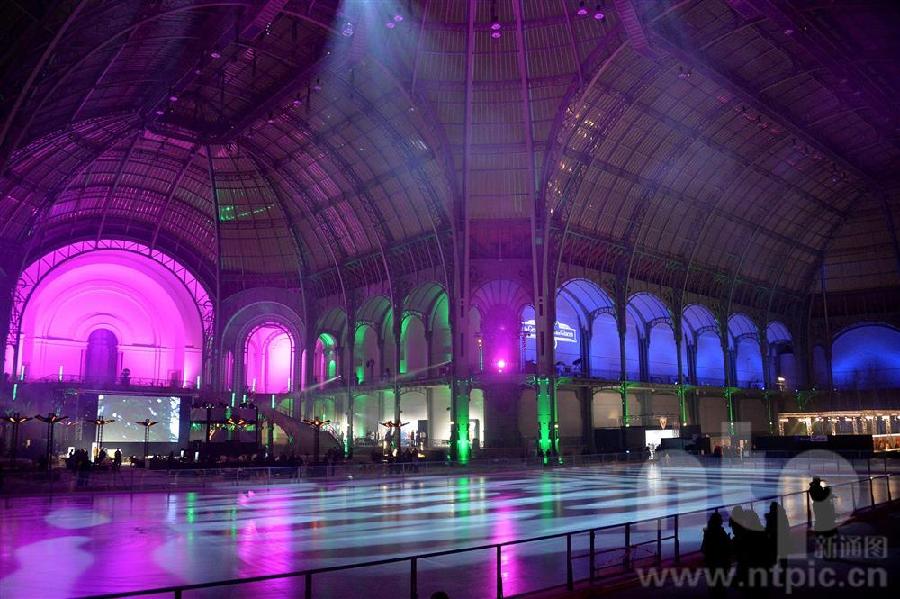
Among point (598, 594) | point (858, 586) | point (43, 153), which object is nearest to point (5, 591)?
point (598, 594)

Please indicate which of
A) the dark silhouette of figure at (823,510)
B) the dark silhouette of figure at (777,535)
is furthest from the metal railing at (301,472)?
the dark silhouette of figure at (777,535)

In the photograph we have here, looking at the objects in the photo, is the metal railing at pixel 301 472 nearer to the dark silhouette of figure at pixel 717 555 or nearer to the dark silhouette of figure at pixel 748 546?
the dark silhouette of figure at pixel 717 555

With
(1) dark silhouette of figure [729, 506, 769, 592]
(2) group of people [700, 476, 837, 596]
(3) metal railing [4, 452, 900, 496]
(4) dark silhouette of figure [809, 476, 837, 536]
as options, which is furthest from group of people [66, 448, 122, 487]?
(1) dark silhouette of figure [729, 506, 769, 592]

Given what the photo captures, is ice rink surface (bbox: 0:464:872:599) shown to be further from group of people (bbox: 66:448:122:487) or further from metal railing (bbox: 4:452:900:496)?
group of people (bbox: 66:448:122:487)

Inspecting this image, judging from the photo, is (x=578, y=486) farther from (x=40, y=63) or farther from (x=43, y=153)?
(x=43, y=153)

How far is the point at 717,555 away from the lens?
9.70m

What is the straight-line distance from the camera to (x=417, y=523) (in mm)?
19062

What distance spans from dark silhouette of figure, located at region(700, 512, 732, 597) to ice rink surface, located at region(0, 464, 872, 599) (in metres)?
2.94

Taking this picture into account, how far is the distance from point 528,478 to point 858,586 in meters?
27.1

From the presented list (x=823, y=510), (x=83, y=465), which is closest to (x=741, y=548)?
(x=823, y=510)

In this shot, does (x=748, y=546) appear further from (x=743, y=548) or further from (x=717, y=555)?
(x=717, y=555)

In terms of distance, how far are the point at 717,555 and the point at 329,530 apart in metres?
10.6

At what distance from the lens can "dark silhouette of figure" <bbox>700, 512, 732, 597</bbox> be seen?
9.55 m

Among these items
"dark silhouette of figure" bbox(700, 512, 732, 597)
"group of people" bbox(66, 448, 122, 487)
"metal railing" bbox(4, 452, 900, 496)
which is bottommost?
"metal railing" bbox(4, 452, 900, 496)
